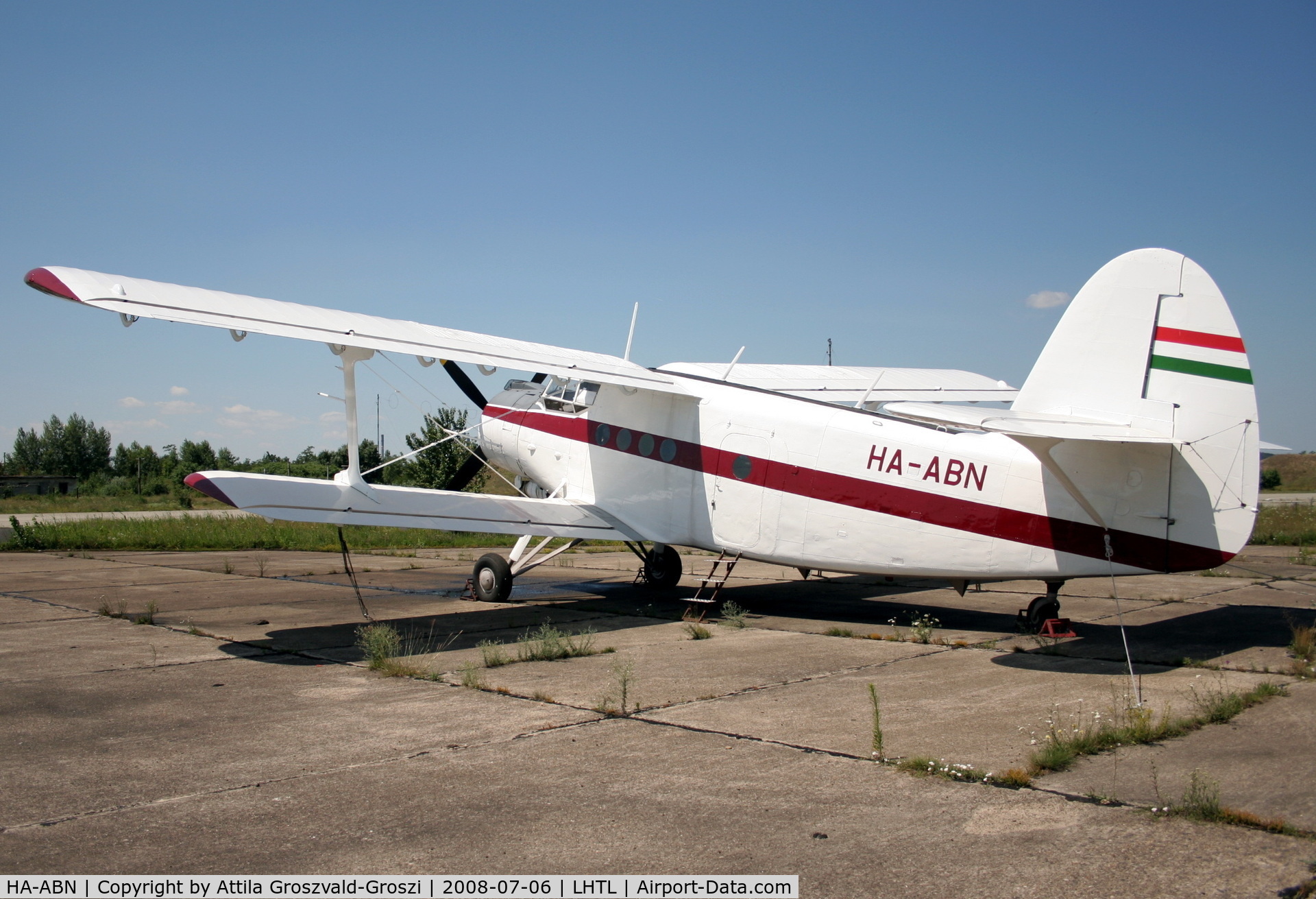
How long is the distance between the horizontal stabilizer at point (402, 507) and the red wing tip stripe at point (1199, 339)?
7.19m

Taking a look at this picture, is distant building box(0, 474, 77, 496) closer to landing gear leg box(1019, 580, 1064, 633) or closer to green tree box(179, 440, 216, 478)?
green tree box(179, 440, 216, 478)

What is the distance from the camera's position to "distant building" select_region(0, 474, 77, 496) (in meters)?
78.4

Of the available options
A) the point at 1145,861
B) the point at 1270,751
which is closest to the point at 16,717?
the point at 1145,861

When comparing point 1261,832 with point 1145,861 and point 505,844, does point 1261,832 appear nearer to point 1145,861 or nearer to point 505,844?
point 1145,861

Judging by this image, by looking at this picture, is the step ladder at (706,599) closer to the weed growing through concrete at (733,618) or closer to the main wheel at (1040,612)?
the weed growing through concrete at (733,618)

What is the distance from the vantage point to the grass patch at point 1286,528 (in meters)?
24.4

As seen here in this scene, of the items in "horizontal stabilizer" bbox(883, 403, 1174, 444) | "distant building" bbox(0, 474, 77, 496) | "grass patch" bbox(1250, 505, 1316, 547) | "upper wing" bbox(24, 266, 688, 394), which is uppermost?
"upper wing" bbox(24, 266, 688, 394)

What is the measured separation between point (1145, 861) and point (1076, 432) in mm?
5065

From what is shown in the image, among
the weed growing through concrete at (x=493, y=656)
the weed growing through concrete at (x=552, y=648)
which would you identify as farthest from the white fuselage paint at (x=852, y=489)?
the weed growing through concrete at (x=493, y=656)

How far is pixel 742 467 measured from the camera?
11.9m

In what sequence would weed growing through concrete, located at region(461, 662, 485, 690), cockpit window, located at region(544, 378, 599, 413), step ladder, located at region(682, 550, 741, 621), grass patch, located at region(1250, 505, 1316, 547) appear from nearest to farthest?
weed growing through concrete, located at region(461, 662, 485, 690) → step ladder, located at region(682, 550, 741, 621) → cockpit window, located at region(544, 378, 599, 413) → grass patch, located at region(1250, 505, 1316, 547)

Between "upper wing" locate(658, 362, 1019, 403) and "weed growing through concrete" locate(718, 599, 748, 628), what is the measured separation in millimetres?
3268

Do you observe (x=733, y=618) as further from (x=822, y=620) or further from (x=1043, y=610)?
(x=1043, y=610)

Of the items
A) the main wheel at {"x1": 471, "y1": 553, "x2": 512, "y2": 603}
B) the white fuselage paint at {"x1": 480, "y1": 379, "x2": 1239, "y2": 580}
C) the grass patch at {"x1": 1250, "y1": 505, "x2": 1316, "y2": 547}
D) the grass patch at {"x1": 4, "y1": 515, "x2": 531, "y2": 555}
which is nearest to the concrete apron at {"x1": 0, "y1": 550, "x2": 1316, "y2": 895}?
the white fuselage paint at {"x1": 480, "y1": 379, "x2": 1239, "y2": 580}
